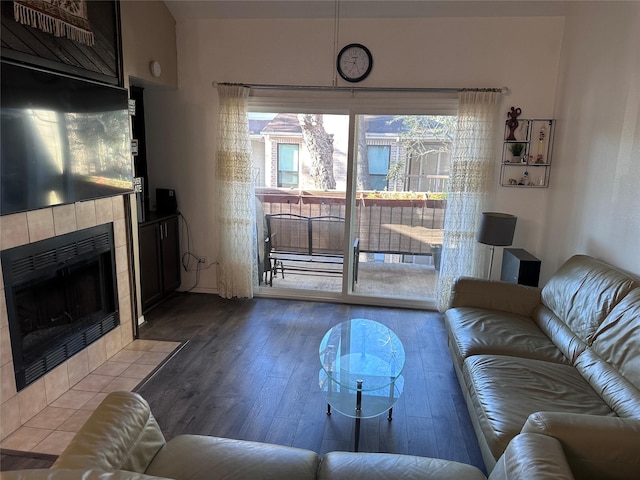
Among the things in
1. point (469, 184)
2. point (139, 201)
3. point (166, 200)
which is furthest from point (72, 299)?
point (469, 184)

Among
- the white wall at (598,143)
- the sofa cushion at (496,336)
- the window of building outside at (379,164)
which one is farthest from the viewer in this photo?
the window of building outside at (379,164)

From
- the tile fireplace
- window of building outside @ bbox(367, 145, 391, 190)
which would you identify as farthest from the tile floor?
window of building outside @ bbox(367, 145, 391, 190)

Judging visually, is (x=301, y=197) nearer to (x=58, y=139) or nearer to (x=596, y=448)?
(x=58, y=139)

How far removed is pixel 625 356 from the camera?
6.72 feet

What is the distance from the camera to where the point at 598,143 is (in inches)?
121

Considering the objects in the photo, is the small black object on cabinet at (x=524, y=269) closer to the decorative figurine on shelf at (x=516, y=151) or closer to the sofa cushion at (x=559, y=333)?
the sofa cushion at (x=559, y=333)

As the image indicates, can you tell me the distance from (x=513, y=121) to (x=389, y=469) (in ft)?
11.3

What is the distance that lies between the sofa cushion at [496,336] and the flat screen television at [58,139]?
2671 millimetres

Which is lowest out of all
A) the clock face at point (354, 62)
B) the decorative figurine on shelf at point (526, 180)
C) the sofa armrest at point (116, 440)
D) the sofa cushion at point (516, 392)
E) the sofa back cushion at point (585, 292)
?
the sofa cushion at point (516, 392)

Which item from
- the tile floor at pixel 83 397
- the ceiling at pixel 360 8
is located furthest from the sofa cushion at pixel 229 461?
the ceiling at pixel 360 8

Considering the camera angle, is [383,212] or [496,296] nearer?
[496,296]

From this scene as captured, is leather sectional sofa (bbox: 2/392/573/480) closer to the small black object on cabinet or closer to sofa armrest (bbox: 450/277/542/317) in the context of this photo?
sofa armrest (bbox: 450/277/542/317)

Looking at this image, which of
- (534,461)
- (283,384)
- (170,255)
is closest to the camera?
(534,461)

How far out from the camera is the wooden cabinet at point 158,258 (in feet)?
13.0
